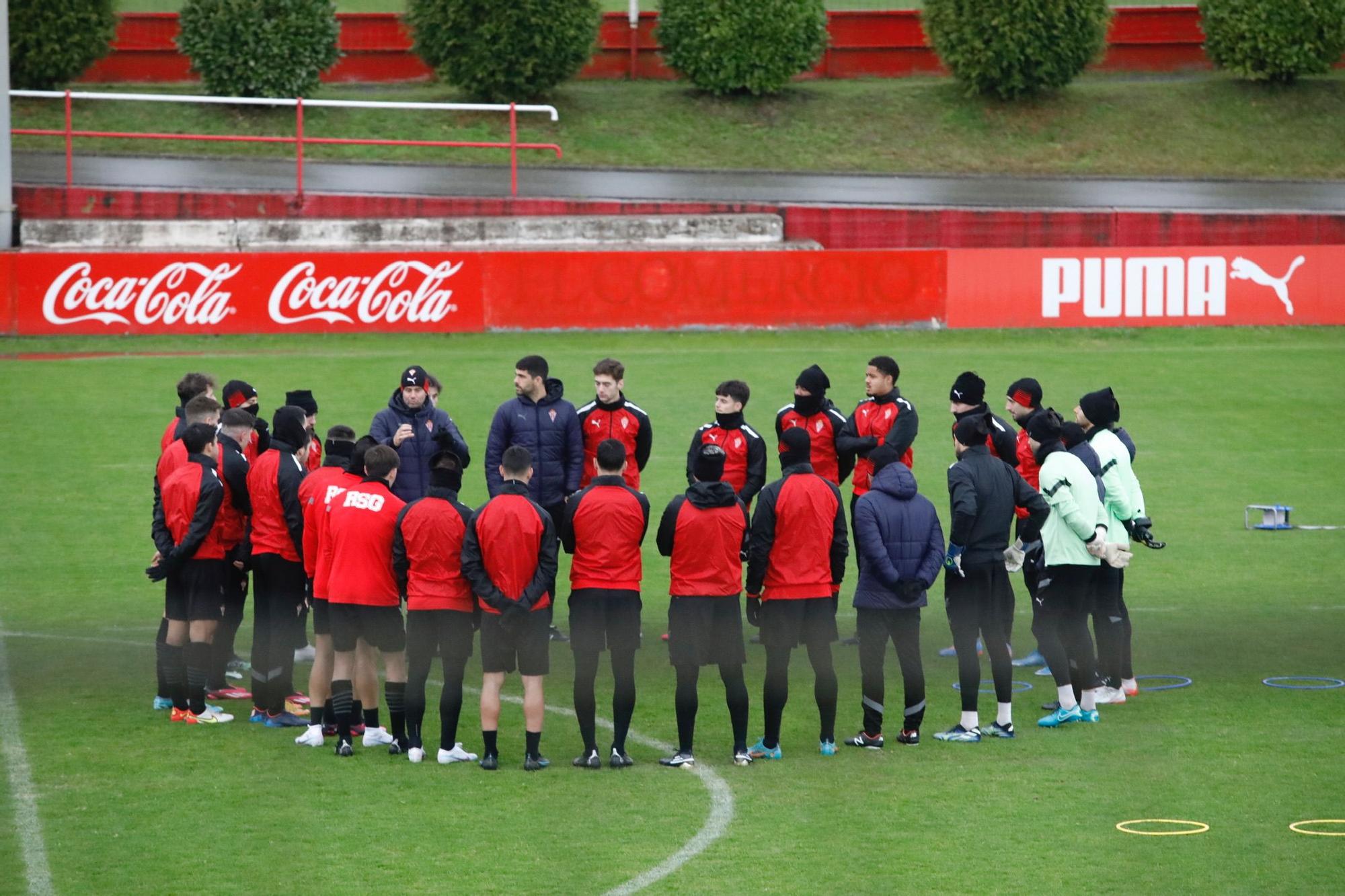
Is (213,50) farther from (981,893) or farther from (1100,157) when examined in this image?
(981,893)

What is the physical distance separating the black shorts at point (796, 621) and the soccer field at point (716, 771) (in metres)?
0.76

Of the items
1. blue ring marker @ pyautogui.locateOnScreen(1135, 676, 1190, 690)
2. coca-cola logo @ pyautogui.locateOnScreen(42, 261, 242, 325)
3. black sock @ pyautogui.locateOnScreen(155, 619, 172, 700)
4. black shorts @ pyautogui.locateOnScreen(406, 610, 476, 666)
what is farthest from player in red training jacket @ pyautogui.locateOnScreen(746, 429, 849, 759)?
coca-cola logo @ pyautogui.locateOnScreen(42, 261, 242, 325)

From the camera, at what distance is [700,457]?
1037 centimetres

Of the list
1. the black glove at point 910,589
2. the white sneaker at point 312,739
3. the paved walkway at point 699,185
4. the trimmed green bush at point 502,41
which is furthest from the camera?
the trimmed green bush at point 502,41

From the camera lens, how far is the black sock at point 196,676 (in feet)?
37.6

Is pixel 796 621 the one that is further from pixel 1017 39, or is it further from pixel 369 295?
pixel 1017 39

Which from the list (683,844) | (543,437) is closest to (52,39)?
(543,437)

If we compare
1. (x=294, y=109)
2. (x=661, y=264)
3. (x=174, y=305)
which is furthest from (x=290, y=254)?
(x=294, y=109)

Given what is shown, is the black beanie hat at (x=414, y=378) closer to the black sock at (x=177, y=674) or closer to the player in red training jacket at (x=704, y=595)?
the black sock at (x=177, y=674)

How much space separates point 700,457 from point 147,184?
80.4 feet

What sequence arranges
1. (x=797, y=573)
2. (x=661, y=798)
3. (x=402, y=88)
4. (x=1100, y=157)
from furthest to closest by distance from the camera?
(x=402, y=88) → (x=1100, y=157) → (x=797, y=573) → (x=661, y=798)

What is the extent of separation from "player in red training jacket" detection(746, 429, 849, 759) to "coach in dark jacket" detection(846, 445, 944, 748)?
8.5 inches

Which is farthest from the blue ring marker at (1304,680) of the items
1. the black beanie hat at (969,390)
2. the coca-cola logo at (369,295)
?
the coca-cola logo at (369,295)

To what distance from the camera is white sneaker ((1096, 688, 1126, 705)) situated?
12000mm
